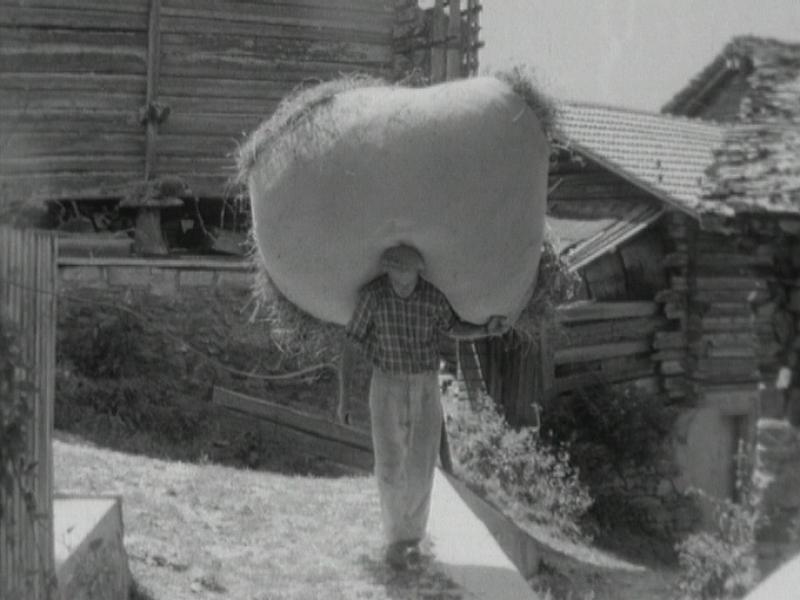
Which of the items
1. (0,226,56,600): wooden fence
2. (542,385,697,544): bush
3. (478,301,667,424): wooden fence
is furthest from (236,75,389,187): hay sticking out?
(542,385,697,544): bush

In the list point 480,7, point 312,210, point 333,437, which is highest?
point 480,7

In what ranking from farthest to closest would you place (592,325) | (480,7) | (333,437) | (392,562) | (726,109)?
1. (726,109)
2. (480,7)
3. (592,325)
4. (333,437)
5. (392,562)

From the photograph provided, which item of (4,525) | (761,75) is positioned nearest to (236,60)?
(761,75)

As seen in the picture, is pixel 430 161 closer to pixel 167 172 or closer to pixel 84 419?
pixel 84 419

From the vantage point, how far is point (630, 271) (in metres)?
16.1

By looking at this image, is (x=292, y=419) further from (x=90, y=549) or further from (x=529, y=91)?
(x=90, y=549)

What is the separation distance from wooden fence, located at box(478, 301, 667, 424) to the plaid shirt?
21.4ft

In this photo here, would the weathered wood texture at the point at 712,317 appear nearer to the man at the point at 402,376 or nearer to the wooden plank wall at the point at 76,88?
the wooden plank wall at the point at 76,88

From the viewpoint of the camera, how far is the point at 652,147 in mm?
17516

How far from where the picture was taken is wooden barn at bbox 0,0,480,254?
13.9 meters

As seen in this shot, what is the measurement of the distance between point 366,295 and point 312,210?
0.52 metres

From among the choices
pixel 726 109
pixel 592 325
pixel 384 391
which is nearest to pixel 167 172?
pixel 592 325

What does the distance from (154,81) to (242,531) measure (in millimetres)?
7834

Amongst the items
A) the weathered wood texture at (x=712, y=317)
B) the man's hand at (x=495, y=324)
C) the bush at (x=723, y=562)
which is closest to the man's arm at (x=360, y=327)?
the man's hand at (x=495, y=324)
